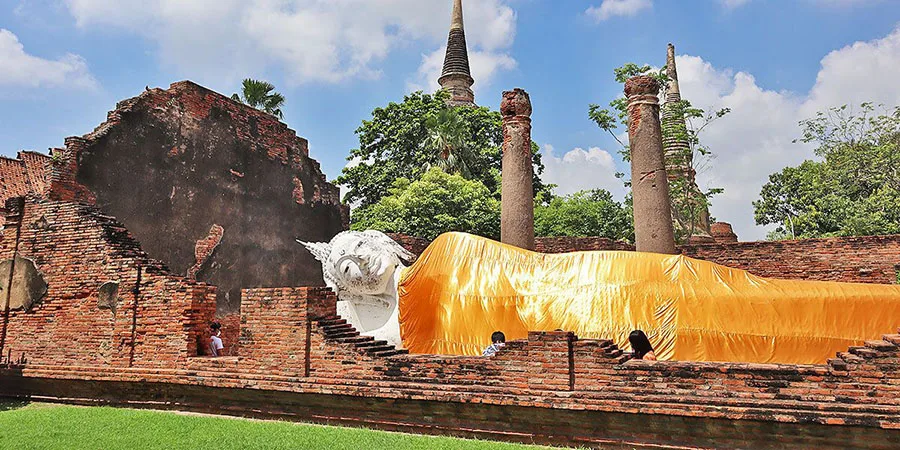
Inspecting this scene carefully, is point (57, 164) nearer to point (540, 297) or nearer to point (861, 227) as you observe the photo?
point (540, 297)

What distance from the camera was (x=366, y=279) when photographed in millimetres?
9508

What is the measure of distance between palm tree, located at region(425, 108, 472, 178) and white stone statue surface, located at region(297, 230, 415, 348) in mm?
13931

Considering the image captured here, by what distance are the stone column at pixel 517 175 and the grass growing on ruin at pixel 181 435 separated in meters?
5.22

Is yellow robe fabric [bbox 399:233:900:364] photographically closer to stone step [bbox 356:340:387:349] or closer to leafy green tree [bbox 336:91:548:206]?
stone step [bbox 356:340:387:349]

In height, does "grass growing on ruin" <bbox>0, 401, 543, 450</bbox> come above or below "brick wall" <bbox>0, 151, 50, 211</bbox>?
below

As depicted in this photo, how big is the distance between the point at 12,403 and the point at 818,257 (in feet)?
48.6

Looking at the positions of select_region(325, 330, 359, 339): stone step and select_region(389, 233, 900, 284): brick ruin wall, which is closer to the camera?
select_region(325, 330, 359, 339): stone step

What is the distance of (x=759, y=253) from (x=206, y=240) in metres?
11.6

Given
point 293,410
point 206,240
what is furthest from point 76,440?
point 206,240

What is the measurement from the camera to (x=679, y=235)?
18.1m

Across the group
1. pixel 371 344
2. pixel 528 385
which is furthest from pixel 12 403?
Answer: pixel 528 385

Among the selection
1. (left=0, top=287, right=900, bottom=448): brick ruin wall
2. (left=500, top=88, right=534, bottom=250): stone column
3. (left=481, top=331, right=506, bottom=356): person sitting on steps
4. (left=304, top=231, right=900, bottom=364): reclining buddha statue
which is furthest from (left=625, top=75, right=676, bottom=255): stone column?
(left=0, top=287, right=900, bottom=448): brick ruin wall

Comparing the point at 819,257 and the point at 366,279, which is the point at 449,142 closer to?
the point at 819,257

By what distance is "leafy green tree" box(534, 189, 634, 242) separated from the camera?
22.2m
